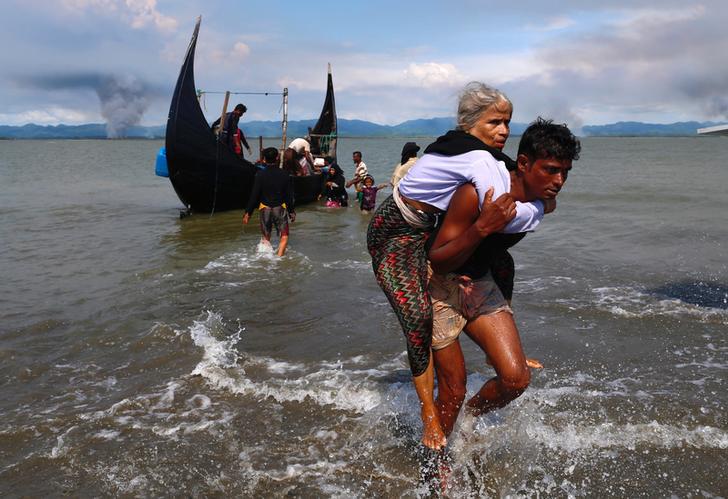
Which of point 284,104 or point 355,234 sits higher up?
point 284,104

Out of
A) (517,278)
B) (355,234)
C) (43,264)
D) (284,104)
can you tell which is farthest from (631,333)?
(284,104)

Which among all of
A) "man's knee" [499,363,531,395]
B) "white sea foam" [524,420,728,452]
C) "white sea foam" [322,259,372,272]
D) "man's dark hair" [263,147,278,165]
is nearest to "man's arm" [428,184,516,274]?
"man's knee" [499,363,531,395]

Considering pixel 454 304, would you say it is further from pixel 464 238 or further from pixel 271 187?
pixel 271 187

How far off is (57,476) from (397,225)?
2.54 meters

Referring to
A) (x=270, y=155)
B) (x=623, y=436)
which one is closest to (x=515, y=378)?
(x=623, y=436)

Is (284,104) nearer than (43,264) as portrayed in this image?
No

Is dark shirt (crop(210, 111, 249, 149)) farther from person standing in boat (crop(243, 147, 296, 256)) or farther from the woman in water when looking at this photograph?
person standing in boat (crop(243, 147, 296, 256))

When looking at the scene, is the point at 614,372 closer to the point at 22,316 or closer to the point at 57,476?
the point at 57,476

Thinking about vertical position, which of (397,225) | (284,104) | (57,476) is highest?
(284,104)

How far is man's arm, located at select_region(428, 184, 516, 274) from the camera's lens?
278cm

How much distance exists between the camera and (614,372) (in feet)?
17.2

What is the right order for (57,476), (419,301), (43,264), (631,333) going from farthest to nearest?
1. (43,264)
2. (631,333)
3. (57,476)
4. (419,301)

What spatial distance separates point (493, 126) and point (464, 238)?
0.68 metres

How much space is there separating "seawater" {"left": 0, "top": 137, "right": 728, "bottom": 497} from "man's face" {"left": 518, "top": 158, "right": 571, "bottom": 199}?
156cm
